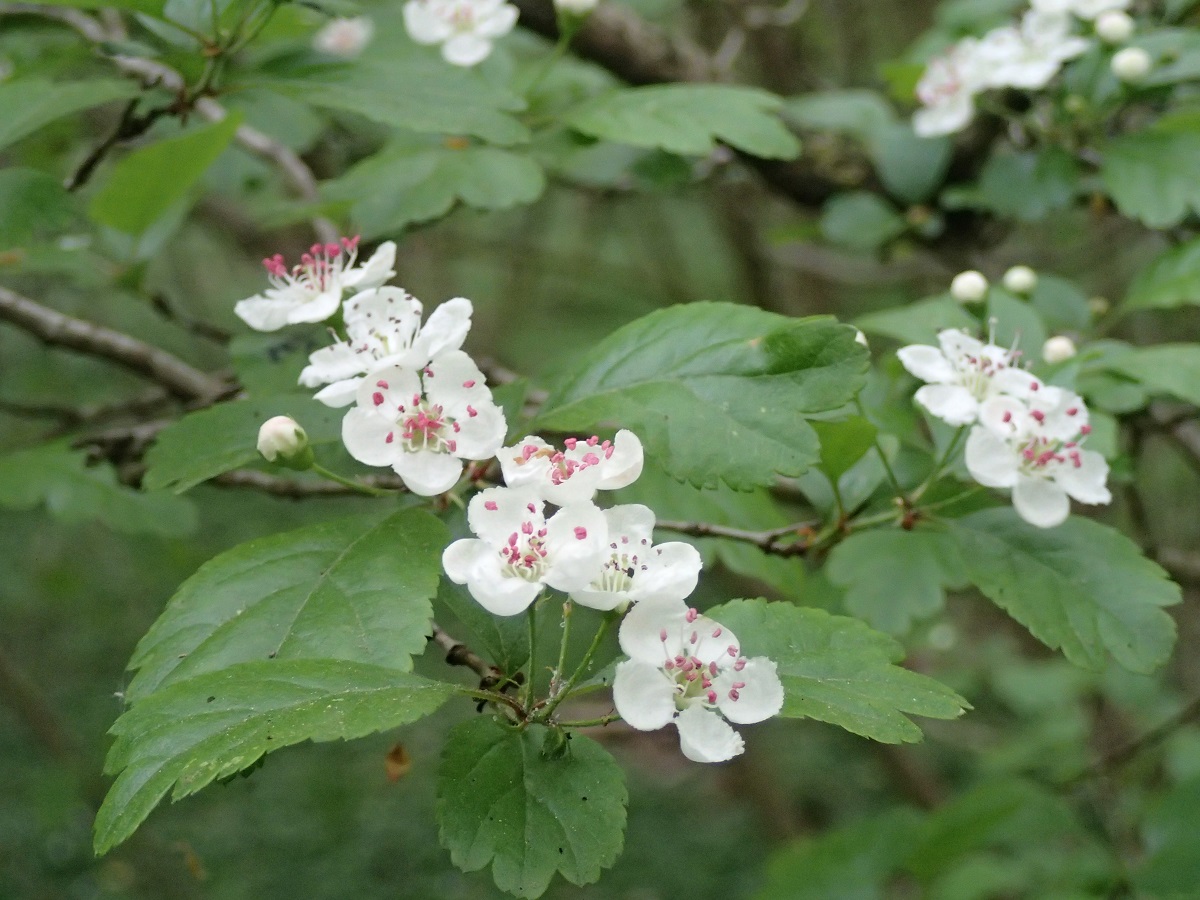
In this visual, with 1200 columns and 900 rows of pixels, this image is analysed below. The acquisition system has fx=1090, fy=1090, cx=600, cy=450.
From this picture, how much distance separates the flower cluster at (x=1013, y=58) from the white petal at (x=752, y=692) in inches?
53.9

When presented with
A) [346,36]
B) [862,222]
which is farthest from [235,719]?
[346,36]

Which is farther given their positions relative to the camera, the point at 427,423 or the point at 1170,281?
the point at 1170,281

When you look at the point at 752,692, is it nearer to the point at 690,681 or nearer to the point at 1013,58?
the point at 690,681

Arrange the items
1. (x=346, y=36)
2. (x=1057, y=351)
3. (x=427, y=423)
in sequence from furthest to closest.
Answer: (x=346, y=36) → (x=1057, y=351) → (x=427, y=423)

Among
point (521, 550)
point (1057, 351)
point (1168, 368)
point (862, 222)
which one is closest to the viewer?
point (521, 550)

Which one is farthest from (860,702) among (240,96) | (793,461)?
(240,96)

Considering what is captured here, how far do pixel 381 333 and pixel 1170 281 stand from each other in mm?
1326

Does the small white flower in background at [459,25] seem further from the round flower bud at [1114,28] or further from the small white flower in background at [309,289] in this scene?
the round flower bud at [1114,28]

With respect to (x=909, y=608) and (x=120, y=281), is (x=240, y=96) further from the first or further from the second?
(x=909, y=608)

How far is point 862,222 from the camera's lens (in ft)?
7.61

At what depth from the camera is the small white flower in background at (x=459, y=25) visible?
1.74 meters

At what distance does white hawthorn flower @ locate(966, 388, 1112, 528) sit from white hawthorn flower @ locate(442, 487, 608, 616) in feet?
1.67

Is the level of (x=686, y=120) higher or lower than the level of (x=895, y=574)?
higher

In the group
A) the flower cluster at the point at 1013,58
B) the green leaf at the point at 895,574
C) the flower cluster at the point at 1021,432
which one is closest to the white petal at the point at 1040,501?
the flower cluster at the point at 1021,432
